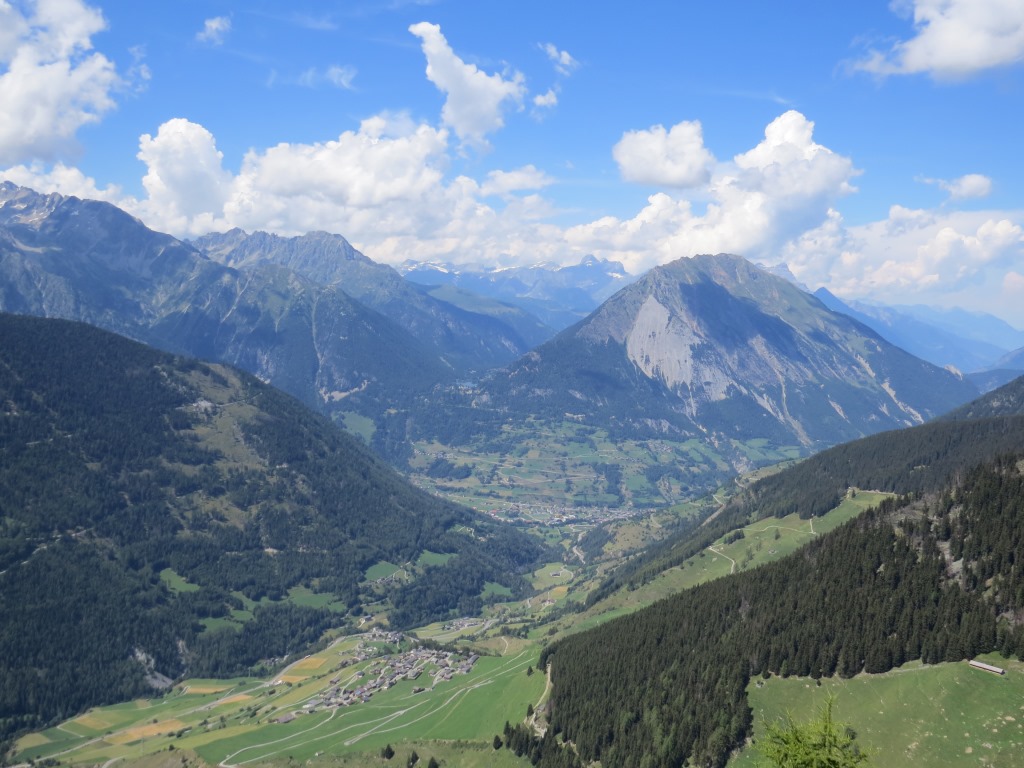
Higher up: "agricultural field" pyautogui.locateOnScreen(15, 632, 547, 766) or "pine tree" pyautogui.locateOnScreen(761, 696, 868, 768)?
"pine tree" pyautogui.locateOnScreen(761, 696, 868, 768)

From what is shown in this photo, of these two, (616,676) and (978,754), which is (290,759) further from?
(978,754)

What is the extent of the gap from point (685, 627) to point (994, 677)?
5895 centimetres

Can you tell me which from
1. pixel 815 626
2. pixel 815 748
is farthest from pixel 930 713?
pixel 815 748

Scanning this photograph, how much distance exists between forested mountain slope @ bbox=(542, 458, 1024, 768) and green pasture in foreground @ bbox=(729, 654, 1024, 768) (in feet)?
9.74

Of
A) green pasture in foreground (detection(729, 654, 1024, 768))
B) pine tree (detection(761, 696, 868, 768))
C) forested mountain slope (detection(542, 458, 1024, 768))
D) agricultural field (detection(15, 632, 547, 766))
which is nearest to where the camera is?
pine tree (detection(761, 696, 868, 768))

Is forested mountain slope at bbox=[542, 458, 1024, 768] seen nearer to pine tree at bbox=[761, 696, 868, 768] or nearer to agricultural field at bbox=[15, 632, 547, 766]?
agricultural field at bbox=[15, 632, 547, 766]

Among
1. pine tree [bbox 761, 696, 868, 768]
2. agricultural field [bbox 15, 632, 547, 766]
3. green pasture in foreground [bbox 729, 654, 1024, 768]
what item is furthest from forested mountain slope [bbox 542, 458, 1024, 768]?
pine tree [bbox 761, 696, 868, 768]

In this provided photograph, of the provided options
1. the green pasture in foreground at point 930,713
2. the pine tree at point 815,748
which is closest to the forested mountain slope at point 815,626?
the green pasture in foreground at point 930,713

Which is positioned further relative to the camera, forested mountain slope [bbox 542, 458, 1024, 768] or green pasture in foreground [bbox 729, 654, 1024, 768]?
forested mountain slope [bbox 542, 458, 1024, 768]

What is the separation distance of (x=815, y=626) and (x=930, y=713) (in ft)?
81.2

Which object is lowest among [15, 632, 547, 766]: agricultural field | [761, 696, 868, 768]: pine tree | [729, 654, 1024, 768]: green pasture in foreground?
[15, 632, 547, 766]: agricultural field

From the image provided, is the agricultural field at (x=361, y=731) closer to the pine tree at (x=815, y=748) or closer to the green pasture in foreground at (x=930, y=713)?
the green pasture in foreground at (x=930, y=713)

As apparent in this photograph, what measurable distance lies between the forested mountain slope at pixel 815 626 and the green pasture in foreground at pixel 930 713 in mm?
2968

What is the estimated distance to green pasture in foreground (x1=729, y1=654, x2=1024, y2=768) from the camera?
95.7 meters
